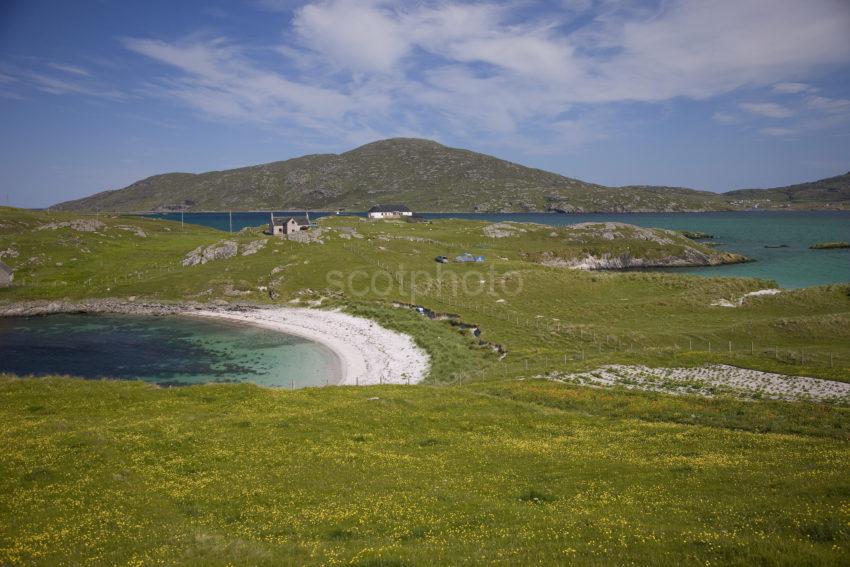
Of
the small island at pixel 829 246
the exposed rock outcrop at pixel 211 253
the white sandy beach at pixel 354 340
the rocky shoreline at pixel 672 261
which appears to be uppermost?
the exposed rock outcrop at pixel 211 253

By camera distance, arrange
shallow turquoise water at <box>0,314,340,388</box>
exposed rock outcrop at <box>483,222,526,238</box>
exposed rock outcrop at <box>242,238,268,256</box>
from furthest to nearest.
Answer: exposed rock outcrop at <box>483,222,526,238</box>, exposed rock outcrop at <box>242,238,268,256</box>, shallow turquoise water at <box>0,314,340,388</box>

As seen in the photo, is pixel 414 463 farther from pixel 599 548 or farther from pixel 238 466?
pixel 599 548

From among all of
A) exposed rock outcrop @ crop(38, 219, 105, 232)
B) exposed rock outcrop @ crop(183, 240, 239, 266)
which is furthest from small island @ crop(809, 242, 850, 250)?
exposed rock outcrop @ crop(38, 219, 105, 232)

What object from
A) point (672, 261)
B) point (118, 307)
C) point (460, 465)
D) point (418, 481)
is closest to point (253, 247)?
point (118, 307)

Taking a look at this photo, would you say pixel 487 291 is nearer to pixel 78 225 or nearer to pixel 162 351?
pixel 162 351

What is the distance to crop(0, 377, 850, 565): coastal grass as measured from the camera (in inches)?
540

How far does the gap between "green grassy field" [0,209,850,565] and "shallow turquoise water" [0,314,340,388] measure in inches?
694

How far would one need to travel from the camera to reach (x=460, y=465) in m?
23.9

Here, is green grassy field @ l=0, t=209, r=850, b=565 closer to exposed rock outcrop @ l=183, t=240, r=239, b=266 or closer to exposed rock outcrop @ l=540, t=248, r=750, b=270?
exposed rock outcrop @ l=183, t=240, r=239, b=266

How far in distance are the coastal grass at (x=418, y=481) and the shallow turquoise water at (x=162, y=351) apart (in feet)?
74.3

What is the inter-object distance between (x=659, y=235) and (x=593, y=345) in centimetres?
13281

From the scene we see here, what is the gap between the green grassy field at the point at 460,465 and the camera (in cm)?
1398

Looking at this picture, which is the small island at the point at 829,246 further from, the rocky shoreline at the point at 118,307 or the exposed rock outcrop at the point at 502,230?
the rocky shoreline at the point at 118,307

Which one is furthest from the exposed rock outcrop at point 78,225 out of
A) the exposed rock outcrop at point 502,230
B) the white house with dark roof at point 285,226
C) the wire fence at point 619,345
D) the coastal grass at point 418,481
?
the coastal grass at point 418,481
